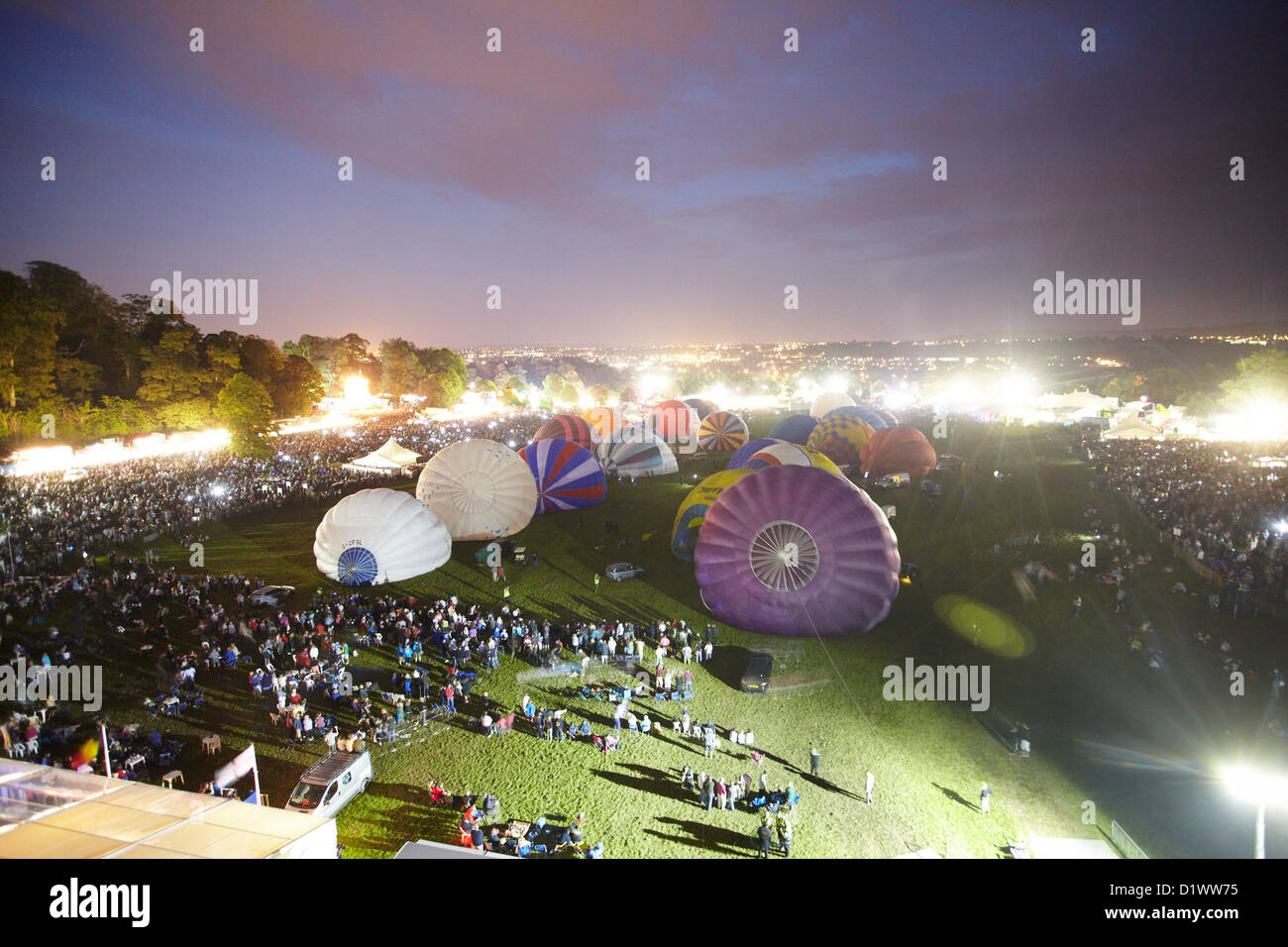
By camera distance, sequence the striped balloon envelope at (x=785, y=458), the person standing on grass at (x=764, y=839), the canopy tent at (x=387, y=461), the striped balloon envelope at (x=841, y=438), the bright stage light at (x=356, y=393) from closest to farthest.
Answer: the person standing on grass at (x=764, y=839), the striped balloon envelope at (x=785, y=458), the striped balloon envelope at (x=841, y=438), the canopy tent at (x=387, y=461), the bright stage light at (x=356, y=393)

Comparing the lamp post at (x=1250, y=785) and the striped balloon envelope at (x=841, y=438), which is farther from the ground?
the striped balloon envelope at (x=841, y=438)

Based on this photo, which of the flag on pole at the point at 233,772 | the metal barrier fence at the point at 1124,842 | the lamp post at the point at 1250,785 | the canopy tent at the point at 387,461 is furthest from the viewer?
the canopy tent at the point at 387,461

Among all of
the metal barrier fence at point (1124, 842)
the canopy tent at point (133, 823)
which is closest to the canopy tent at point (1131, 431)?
the metal barrier fence at point (1124, 842)

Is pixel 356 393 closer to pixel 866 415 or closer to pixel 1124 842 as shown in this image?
pixel 866 415

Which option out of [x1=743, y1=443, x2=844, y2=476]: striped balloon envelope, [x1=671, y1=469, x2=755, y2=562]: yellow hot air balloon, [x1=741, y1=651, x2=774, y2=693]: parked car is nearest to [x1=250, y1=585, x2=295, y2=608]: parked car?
[x1=671, y1=469, x2=755, y2=562]: yellow hot air balloon

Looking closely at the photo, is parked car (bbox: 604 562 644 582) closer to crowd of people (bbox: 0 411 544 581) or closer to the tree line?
crowd of people (bbox: 0 411 544 581)

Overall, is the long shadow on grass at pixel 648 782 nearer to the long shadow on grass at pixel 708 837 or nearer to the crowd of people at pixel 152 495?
the long shadow on grass at pixel 708 837
